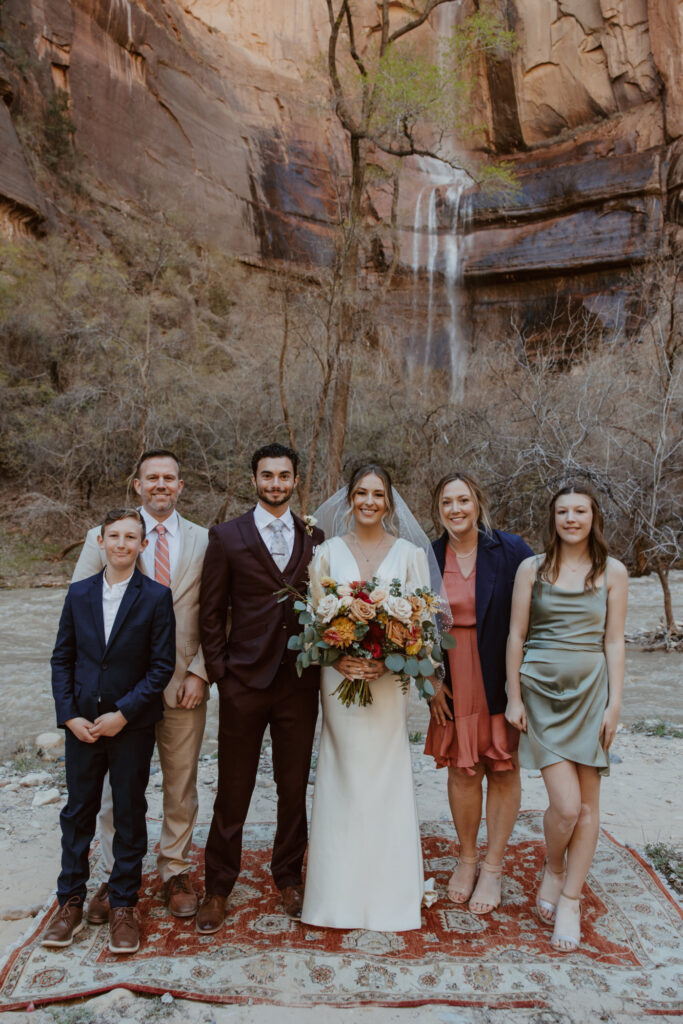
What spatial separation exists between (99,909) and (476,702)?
212 centimetres

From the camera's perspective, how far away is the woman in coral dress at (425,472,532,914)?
3.46 m

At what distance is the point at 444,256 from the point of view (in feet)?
97.8

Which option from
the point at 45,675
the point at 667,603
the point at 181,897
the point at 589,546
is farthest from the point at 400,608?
the point at 667,603

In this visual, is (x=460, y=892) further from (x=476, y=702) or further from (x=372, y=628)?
(x=372, y=628)

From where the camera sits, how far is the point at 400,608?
3.03 metres

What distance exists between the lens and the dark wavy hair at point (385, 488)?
3494 mm

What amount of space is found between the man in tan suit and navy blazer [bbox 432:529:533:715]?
4.49ft

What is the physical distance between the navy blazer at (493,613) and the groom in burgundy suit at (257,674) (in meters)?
0.87

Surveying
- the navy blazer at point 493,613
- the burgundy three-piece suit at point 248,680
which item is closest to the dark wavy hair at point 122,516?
the burgundy three-piece suit at point 248,680

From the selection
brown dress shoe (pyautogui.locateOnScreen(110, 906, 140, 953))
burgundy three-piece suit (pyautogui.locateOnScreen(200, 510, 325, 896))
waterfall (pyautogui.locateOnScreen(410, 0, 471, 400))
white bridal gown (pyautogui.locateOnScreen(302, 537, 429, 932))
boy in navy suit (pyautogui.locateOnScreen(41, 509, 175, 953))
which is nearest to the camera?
brown dress shoe (pyautogui.locateOnScreen(110, 906, 140, 953))

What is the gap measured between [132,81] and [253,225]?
274 inches

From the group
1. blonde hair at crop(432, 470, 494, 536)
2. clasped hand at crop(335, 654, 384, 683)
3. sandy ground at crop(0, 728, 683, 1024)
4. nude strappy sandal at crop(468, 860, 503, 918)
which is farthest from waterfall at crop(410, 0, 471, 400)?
clasped hand at crop(335, 654, 384, 683)

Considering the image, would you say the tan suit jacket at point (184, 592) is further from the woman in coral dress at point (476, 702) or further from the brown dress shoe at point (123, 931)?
the woman in coral dress at point (476, 702)

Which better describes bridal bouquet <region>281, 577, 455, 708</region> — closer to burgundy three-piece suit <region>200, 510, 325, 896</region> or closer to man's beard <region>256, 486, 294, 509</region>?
burgundy three-piece suit <region>200, 510, 325, 896</region>
